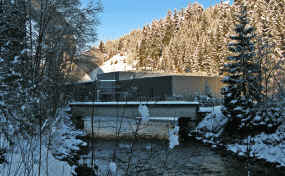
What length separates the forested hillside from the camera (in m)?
49.1

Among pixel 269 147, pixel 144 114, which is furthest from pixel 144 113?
pixel 269 147

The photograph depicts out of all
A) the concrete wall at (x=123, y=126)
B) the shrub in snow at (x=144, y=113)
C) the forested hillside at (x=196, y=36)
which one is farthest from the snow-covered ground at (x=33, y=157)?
the forested hillside at (x=196, y=36)

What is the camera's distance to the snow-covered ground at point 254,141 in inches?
538

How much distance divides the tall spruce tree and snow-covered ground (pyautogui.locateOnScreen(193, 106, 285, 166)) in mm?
1589

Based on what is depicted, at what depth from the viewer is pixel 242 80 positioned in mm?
17828

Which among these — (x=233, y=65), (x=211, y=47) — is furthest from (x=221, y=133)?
(x=211, y=47)

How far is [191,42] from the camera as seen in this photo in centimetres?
6512

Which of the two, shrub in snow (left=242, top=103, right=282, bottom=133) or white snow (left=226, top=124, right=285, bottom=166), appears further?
shrub in snow (left=242, top=103, right=282, bottom=133)

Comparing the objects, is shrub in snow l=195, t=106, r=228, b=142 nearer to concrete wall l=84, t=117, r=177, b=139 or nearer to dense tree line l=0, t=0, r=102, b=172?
concrete wall l=84, t=117, r=177, b=139

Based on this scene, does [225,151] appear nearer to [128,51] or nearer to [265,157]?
[265,157]

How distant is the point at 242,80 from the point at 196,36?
5349cm

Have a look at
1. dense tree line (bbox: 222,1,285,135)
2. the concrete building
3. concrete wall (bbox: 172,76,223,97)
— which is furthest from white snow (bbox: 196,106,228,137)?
concrete wall (bbox: 172,76,223,97)

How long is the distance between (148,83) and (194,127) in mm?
14552

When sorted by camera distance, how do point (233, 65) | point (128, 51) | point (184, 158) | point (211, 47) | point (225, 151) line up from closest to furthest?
point (184, 158) < point (225, 151) < point (233, 65) < point (211, 47) < point (128, 51)
